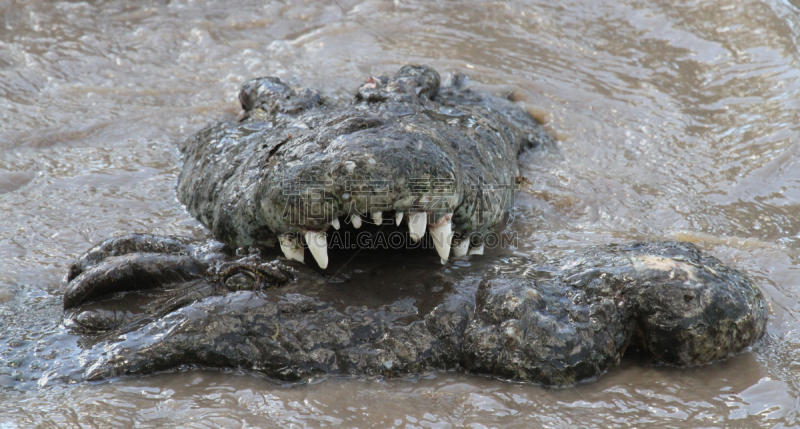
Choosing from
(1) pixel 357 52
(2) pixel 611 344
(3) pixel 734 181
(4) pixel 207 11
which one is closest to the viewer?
(2) pixel 611 344

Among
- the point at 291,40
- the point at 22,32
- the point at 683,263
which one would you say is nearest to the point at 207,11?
the point at 291,40

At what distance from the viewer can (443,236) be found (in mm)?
2596

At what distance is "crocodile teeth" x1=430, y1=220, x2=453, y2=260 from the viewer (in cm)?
257

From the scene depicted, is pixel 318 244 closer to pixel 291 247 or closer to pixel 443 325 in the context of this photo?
pixel 291 247

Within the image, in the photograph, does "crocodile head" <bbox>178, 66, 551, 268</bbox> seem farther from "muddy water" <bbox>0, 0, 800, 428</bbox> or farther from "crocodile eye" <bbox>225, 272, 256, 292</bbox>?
"muddy water" <bbox>0, 0, 800, 428</bbox>

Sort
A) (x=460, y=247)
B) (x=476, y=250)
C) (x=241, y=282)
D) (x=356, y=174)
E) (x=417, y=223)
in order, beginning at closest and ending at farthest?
1. (x=356, y=174)
2. (x=417, y=223)
3. (x=241, y=282)
4. (x=460, y=247)
5. (x=476, y=250)

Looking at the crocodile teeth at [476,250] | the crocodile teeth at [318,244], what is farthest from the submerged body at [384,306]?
the crocodile teeth at [476,250]

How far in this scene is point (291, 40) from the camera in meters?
6.28

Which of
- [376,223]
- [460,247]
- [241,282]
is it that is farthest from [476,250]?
[241,282]

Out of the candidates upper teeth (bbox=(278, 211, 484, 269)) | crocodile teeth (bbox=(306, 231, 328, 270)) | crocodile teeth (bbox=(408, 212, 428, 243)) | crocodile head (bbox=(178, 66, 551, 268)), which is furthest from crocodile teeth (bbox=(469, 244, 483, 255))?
crocodile teeth (bbox=(306, 231, 328, 270))

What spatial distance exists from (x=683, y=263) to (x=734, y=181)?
1.82m

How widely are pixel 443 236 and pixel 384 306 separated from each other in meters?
0.36

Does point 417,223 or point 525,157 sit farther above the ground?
point 417,223

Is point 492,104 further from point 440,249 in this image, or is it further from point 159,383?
point 159,383
